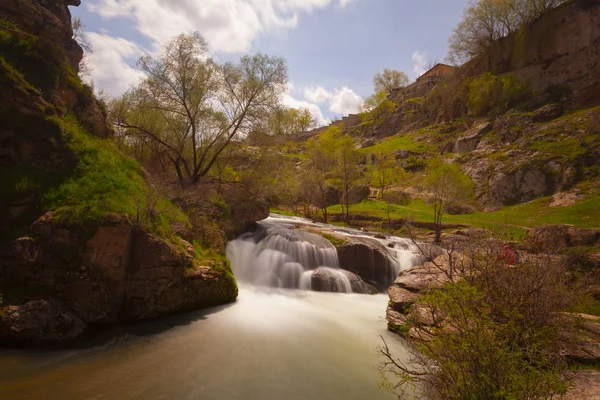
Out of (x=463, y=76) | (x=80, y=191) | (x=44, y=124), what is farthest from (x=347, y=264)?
(x=463, y=76)

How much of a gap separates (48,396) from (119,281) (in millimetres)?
3577

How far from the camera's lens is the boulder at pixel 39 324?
22.9 feet

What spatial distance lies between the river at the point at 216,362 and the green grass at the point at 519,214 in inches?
566

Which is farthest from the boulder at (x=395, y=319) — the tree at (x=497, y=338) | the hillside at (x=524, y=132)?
the hillside at (x=524, y=132)

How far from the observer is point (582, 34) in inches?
1561

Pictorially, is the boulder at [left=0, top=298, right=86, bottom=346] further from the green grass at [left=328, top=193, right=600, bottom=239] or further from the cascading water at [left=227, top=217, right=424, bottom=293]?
the green grass at [left=328, top=193, right=600, bottom=239]

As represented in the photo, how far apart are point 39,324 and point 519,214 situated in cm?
3500

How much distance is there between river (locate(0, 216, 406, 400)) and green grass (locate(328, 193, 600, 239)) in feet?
47.2

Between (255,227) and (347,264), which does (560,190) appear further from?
→ (255,227)

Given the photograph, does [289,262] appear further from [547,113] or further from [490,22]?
[490,22]

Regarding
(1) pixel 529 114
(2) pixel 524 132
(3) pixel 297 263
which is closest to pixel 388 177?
(2) pixel 524 132

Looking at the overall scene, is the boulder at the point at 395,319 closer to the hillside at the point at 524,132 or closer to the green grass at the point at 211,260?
the green grass at the point at 211,260

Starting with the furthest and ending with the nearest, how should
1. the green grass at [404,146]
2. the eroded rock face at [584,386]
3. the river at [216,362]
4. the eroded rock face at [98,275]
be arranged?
the green grass at [404,146] < the eroded rock face at [98,275] < the river at [216,362] < the eroded rock face at [584,386]

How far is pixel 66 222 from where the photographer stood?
8273 mm
